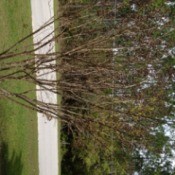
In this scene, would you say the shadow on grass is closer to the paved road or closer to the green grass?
the green grass

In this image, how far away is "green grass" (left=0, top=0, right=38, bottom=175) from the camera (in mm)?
7816

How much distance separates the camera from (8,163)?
7.98 metres

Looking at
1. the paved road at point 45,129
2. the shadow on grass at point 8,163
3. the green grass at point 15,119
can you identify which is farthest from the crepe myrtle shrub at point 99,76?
the shadow on grass at point 8,163

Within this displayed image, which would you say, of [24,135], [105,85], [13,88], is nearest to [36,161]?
[24,135]

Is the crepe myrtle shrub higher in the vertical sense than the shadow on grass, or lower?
higher

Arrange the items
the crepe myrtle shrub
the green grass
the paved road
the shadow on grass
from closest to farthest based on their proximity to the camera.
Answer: the crepe myrtle shrub → the shadow on grass → the green grass → the paved road

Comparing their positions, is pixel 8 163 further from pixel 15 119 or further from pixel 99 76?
pixel 99 76

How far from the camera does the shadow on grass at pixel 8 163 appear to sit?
7684mm

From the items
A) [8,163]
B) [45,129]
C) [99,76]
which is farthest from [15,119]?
[99,76]

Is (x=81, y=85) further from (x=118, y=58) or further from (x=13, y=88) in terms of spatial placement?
(x=13, y=88)

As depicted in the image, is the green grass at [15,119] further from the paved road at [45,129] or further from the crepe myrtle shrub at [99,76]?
the paved road at [45,129]

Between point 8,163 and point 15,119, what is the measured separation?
87 cm

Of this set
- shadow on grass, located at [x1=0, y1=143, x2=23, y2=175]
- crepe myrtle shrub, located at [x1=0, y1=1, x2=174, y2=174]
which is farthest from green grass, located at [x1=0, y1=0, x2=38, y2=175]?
crepe myrtle shrub, located at [x1=0, y1=1, x2=174, y2=174]

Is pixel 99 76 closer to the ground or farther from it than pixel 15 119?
farther from it
